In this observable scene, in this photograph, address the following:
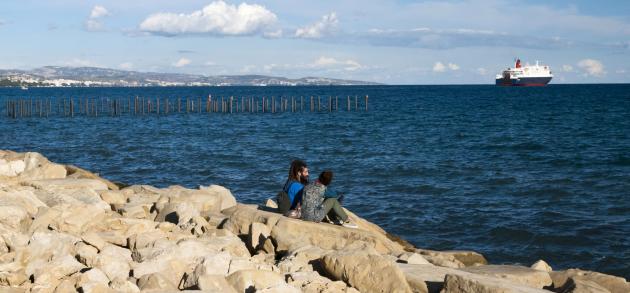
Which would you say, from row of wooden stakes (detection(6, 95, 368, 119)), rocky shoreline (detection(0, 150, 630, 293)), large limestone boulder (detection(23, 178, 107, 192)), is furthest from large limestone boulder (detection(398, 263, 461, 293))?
row of wooden stakes (detection(6, 95, 368, 119))

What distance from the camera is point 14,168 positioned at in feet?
50.5

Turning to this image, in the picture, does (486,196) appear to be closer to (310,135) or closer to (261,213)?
(261,213)

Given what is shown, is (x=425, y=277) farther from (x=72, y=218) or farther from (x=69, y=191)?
(x=69, y=191)

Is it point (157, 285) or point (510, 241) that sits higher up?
point (157, 285)

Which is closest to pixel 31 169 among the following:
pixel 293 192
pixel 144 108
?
pixel 293 192

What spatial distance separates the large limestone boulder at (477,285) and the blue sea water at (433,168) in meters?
5.55

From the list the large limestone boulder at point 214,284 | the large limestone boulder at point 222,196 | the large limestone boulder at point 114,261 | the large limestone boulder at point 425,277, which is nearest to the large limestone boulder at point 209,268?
the large limestone boulder at point 214,284

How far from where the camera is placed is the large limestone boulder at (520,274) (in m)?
8.35

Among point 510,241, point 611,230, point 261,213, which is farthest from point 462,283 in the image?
point 611,230

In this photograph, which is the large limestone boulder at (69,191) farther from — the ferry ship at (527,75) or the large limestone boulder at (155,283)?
the ferry ship at (527,75)

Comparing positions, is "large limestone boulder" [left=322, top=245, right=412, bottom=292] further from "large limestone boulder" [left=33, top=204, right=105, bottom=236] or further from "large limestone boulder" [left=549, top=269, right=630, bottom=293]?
"large limestone boulder" [left=33, top=204, right=105, bottom=236]

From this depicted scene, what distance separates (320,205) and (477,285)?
351cm

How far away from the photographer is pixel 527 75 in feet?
499

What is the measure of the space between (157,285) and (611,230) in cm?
1018
